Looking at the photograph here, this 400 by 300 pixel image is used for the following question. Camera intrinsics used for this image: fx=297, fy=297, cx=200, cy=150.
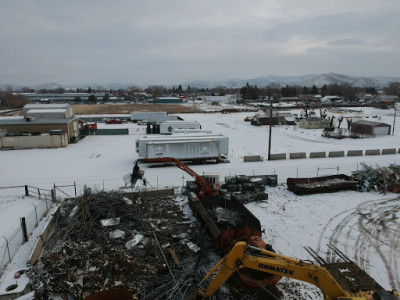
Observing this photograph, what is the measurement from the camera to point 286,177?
24609 millimetres

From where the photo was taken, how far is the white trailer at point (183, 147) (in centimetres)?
2730

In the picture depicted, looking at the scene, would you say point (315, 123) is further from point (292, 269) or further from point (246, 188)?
point (292, 269)

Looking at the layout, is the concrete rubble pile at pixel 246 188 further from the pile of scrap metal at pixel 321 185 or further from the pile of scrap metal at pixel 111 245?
the pile of scrap metal at pixel 111 245

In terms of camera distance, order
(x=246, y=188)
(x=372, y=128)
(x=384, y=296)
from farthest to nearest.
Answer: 1. (x=372, y=128)
2. (x=246, y=188)
3. (x=384, y=296)

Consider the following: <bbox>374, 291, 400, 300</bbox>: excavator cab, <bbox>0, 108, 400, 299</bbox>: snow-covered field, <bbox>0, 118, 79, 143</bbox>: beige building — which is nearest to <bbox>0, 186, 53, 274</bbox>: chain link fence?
<bbox>0, 108, 400, 299</bbox>: snow-covered field

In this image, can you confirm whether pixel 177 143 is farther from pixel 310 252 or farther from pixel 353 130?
pixel 353 130

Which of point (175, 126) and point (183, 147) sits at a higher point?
point (175, 126)

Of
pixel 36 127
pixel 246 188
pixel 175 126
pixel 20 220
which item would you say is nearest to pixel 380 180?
pixel 246 188

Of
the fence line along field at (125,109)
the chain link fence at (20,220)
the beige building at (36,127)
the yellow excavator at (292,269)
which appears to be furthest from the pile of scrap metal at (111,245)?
the fence line along field at (125,109)

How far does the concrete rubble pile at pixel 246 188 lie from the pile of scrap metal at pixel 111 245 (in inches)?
159

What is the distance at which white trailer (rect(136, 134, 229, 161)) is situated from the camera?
1075 inches

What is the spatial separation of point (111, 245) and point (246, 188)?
1046cm

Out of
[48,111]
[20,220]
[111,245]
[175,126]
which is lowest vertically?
[20,220]

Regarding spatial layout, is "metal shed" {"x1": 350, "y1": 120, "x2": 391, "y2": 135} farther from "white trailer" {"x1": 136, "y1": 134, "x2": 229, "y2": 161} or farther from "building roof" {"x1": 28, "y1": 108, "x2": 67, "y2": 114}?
"building roof" {"x1": 28, "y1": 108, "x2": 67, "y2": 114}
